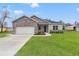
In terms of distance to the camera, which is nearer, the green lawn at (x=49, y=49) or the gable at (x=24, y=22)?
the green lawn at (x=49, y=49)

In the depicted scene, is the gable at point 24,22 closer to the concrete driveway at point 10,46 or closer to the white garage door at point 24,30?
the white garage door at point 24,30

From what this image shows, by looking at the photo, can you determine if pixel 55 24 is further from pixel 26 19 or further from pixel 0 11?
pixel 0 11

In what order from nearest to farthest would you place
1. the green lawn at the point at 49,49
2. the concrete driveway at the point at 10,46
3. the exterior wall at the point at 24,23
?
1. the green lawn at the point at 49,49
2. the concrete driveway at the point at 10,46
3. the exterior wall at the point at 24,23

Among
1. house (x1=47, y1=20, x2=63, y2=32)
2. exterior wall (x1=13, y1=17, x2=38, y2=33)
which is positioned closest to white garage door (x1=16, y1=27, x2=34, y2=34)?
exterior wall (x1=13, y1=17, x2=38, y2=33)

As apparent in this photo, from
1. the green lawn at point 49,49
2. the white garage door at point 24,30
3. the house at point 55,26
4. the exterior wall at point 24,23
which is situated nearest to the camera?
the green lawn at point 49,49

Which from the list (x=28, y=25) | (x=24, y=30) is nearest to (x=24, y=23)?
(x=28, y=25)

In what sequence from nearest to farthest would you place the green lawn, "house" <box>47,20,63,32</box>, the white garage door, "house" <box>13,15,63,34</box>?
the green lawn < the white garage door < "house" <box>13,15,63,34</box> < "house" <box>47,20,63,32</box>

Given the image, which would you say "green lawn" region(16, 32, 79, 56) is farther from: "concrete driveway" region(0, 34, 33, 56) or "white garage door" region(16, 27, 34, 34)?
"white garage door" region(16, 27, 34, 34)

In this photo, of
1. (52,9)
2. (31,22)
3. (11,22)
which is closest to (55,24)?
(31,22)

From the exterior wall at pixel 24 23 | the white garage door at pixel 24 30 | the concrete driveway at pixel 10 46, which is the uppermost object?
the exterior wall at pixel 24 23

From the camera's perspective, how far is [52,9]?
59.8 feet

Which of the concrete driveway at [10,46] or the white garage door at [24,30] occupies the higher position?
the concrete driveway at [10,46]

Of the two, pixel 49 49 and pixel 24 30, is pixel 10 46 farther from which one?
pixel 24 30

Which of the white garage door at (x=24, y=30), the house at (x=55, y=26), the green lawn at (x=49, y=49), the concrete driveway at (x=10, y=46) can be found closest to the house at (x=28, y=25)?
the white garage door at (x=24, y=30)
